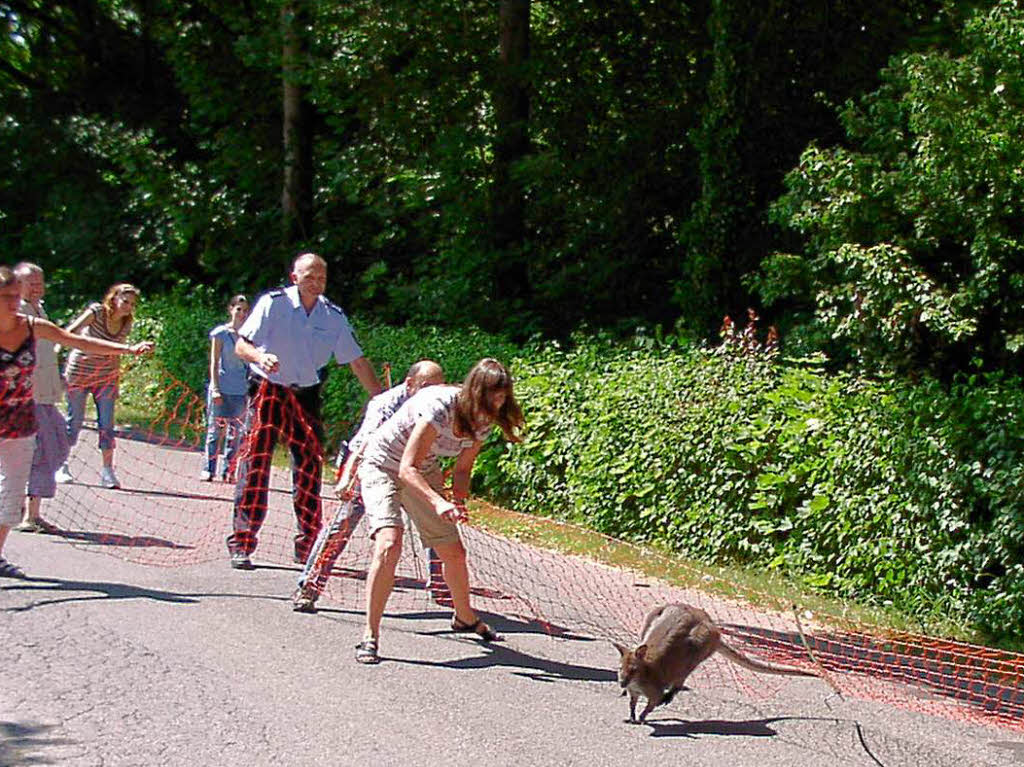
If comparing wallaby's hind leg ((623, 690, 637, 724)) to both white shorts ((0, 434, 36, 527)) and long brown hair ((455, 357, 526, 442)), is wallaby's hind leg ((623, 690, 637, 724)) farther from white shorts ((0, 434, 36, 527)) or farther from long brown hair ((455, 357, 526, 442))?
white shorts ((0, 434, 36, 527))

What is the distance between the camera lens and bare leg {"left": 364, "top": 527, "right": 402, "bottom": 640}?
703 centimetres

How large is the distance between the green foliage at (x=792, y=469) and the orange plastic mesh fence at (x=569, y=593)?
1.61ft

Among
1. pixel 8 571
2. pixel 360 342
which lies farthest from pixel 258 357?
pixel 360 342

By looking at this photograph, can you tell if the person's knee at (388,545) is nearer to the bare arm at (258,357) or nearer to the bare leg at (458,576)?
the bare leg at (458,576)

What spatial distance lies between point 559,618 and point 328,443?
6939 mm

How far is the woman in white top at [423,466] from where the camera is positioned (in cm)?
700

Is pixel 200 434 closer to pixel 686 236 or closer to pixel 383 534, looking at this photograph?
pixel 686 236

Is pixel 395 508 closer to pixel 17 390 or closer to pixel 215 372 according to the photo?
pixel 17 390

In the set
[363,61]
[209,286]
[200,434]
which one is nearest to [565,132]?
[363,61]

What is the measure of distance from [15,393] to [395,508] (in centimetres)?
270

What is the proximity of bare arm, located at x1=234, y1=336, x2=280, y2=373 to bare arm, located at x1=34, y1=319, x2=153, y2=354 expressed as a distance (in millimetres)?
583

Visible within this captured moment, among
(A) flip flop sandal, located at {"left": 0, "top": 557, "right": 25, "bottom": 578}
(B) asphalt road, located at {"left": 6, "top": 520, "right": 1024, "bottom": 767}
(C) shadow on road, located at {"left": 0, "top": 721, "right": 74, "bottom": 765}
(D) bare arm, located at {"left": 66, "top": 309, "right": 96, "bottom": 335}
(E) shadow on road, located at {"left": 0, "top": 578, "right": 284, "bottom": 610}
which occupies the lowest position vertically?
(C) shadow on road, located at {"left": 0, "top": 721, "right": 74, "bottom": 765}

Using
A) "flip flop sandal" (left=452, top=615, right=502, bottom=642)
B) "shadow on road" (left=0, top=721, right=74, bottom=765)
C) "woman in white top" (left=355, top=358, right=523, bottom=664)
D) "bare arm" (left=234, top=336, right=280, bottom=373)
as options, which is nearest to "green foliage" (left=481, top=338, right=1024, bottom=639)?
"flip flop sandal" (left=452, top=615, right=502, bottom=642)

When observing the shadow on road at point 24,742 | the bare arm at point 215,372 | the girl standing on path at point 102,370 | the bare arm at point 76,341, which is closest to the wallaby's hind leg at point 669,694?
the shadow on road at point 24,742
